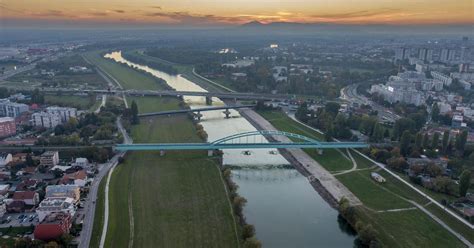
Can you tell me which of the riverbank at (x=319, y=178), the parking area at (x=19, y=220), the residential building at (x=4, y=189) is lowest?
the riverbank at (x=319, y=178)

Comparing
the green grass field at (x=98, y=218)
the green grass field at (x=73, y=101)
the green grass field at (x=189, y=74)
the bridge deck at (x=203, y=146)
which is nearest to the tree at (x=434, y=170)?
the bridge deck at (x=203, y=146)

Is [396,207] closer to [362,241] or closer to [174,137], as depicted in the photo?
[362,241]

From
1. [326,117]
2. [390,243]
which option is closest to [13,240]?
[390,243]

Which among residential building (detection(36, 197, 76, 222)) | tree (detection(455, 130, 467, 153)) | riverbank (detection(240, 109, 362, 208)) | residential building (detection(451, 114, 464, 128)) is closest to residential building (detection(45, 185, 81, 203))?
residential building (detection(36, 197, 76, 222))

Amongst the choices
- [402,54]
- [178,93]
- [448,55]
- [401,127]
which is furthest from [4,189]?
[448,55]

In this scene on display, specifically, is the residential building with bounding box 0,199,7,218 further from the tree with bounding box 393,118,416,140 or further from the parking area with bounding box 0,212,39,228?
the tree with bounding box 393,118,416,140

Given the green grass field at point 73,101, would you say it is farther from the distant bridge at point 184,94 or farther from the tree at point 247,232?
the tree at point 247,232

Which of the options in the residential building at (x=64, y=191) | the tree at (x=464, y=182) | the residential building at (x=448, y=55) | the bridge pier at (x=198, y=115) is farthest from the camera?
the residential building at (x=448, y=55)

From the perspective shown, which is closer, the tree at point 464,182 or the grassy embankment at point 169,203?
the grassy embankment at point 169,203
